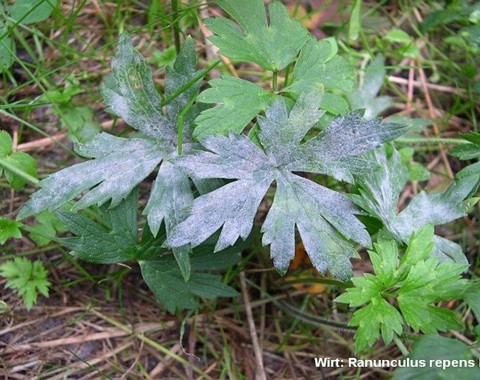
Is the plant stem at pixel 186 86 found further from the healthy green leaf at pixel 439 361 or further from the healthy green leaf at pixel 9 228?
the healthy green leaf at pixel 439 361

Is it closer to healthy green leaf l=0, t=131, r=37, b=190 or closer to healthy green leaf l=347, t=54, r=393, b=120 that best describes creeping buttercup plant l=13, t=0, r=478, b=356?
healthy green leaf l=0, t=131, r=37, b=190

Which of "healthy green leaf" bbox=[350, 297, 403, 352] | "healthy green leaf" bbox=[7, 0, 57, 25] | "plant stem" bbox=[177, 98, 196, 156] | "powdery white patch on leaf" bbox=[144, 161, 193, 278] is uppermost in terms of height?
"healthy green leaf" bbox=[7, 0, 57, 25]

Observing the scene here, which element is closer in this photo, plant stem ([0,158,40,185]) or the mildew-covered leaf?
the mildew-covered leaf

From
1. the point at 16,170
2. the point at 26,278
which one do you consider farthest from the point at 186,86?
the point at 26,278

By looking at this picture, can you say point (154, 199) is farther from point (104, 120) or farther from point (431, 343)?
point (431, 343)

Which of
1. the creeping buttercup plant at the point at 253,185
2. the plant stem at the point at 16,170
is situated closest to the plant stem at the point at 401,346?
the creeping buttercup plant at the point at 253,185

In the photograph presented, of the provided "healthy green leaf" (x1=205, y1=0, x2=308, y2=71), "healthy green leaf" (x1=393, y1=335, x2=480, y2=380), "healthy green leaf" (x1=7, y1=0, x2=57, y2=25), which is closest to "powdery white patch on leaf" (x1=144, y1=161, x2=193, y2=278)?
"healthy green leaf" (x1=205, y1=0, x2=308, y2=71)

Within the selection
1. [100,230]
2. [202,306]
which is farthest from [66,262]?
[202,306]

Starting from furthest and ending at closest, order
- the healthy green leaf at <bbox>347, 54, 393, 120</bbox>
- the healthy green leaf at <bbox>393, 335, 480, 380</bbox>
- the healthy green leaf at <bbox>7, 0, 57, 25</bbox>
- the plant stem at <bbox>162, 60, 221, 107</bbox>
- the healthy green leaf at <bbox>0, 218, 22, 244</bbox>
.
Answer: the healthy green leaf at <bbox>347, 54, 393, 120</bbox> < the healthy green leaf at <bbox>7, 0, 57, 25</bbox> < the healthy green leaf at <bbox>0, 218, 22, 244</bbox> < the plant stem at <bbox>162, 60, 221, 107</bbox> < the healthy green leaf at <bbox>393, 335, 480, 380</bbox>
